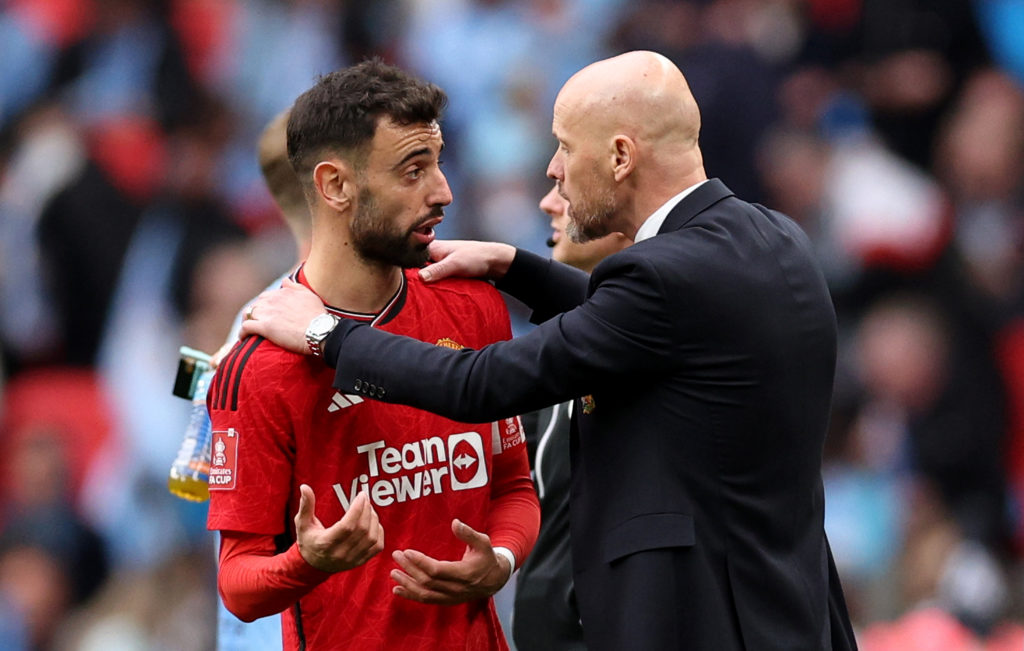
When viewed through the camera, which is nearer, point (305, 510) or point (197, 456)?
point (305, 510)

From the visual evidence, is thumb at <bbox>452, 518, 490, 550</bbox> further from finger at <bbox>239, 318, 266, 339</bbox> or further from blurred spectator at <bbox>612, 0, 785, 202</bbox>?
blurred spectator at <bbox>612, 0, 785, 202</bbox>

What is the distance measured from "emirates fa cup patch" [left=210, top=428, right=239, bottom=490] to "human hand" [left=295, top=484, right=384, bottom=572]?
24 cm

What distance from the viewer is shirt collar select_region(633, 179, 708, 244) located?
2699 mm

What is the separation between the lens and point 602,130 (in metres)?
2.72

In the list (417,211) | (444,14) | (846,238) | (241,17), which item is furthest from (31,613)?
(417,211)

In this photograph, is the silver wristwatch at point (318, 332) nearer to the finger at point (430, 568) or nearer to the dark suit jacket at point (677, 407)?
the dark suit jacket at point (677, 407)

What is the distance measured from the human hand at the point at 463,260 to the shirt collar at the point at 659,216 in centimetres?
38

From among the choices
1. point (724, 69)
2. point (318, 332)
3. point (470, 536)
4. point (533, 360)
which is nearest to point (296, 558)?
point (470, 536)

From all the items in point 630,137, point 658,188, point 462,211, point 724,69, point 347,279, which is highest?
point 724,69

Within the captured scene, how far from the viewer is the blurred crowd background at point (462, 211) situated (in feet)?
21.5

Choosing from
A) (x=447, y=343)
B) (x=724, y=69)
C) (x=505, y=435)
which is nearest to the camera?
(x=447, y=343)

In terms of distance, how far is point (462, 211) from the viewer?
23.7ft

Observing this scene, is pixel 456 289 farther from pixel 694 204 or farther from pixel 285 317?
pixel 694 204

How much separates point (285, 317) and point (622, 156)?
0.74 metres
